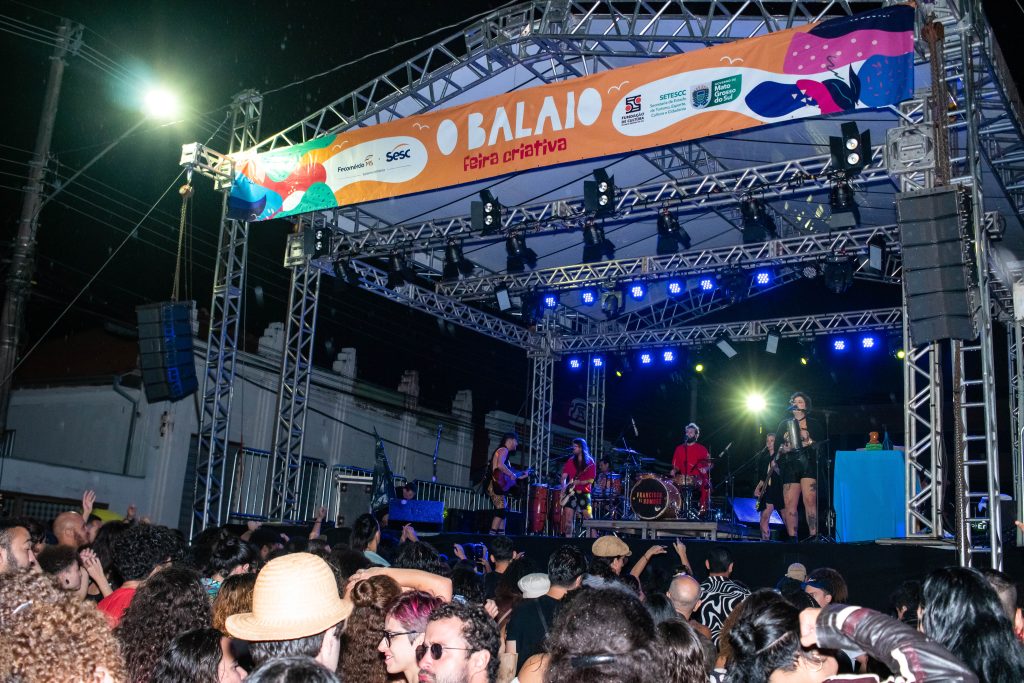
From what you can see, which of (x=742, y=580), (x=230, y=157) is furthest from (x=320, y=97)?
(x=742, y=580)

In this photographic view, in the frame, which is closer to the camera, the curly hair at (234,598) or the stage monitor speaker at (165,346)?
the curly hair at (234,598)

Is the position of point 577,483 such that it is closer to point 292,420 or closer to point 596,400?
point 292,420

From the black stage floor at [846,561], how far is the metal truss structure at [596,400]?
25.7ft

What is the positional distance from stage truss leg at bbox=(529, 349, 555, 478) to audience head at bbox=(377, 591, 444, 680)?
1432cm

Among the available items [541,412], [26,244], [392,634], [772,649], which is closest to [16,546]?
[392,634]

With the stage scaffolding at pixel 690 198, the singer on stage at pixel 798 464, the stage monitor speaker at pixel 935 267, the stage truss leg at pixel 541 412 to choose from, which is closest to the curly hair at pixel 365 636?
the stage scaffolding at pixel 690 198

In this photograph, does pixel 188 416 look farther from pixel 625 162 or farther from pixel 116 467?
pixel 625 162

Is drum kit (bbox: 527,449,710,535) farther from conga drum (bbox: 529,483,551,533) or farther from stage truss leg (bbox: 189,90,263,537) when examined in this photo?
stage truss leg (bbox: 189,90,263,537)

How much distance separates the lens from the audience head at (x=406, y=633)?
3.55m

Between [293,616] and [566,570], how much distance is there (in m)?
2.70

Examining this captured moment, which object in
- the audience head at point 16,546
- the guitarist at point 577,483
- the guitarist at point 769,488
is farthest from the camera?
the guitarist at point 577,483

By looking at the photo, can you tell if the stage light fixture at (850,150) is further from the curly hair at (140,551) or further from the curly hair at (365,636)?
the curly hair at (365,636)

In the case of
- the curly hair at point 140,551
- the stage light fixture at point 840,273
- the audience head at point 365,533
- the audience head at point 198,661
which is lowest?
the audience head at point 198,661

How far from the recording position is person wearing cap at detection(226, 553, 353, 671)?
3041 millimetres
